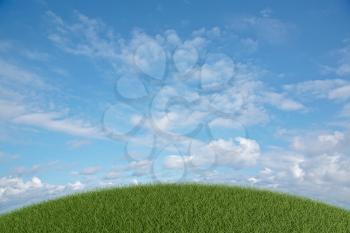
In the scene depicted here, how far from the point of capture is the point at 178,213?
34.9 feet

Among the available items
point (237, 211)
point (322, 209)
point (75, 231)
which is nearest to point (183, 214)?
point (237, 211)

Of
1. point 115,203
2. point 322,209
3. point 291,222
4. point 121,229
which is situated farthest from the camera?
point 322,209

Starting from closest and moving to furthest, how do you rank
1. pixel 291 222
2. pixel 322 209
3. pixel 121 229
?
pixel 121 229, pixel 291 222, pixel 322 209

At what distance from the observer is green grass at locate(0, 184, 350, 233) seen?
10.2 m

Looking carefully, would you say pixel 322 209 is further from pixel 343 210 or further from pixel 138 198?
pixel 138 198

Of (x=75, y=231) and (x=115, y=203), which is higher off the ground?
(x=115, y=203)

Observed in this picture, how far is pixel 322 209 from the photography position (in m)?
12.5

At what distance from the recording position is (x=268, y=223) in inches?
413

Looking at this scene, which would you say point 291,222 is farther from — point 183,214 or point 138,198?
point 138,198

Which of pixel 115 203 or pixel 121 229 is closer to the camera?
pixel 121 229

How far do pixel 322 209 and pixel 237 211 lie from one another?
2.84 meters

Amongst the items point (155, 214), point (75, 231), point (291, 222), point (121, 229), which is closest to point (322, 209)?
point (291, 222)

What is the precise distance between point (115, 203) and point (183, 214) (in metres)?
1.87

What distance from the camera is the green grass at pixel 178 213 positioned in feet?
33.4
